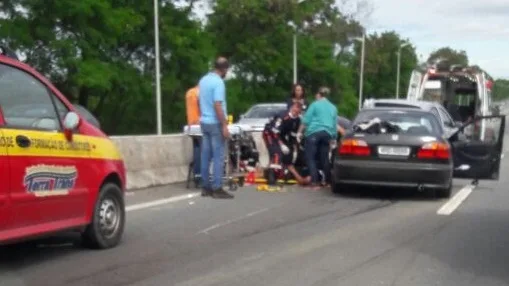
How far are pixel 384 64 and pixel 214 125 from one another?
8373 cm

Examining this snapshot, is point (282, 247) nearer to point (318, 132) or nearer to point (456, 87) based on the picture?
point (318, 132)

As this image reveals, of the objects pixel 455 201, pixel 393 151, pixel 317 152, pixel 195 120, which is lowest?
pixel 455 201

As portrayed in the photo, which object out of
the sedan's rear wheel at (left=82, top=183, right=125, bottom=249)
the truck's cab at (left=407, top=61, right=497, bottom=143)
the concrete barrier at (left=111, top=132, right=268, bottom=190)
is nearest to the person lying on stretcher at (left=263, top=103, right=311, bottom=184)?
the concrete barrier at (left=111, top=132, right=268, bottom=190)

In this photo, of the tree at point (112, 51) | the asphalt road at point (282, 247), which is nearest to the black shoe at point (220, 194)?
the asphalt road at point (282, 247)

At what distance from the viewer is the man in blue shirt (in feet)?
48.4

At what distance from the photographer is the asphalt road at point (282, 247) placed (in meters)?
8.67

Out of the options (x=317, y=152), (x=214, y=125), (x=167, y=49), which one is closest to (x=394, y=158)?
(x=317, y=152)

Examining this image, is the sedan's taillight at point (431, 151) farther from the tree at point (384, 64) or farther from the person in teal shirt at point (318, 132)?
the tree at point (384, 64)

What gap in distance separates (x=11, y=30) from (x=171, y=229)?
1320 inches

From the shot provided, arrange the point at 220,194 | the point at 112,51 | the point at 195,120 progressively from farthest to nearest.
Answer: the point at 112,51
the point at 195,120
the point at 220,194

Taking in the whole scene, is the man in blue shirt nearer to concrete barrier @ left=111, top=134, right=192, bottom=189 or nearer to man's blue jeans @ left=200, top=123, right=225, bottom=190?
man's blue jeans @ left=200, top=123, right=225, bottom=190

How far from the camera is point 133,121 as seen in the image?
55.9 m

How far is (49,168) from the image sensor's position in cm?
871

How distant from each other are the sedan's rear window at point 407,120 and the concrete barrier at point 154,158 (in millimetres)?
3187
